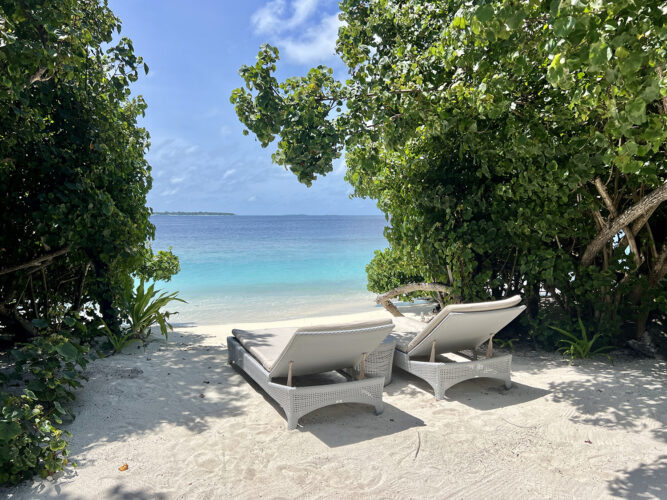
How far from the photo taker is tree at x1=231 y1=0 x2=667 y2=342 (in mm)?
4344

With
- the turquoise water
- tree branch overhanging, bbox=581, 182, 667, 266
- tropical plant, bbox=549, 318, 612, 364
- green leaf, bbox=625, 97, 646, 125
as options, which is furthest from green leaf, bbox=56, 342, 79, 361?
the turquoise water

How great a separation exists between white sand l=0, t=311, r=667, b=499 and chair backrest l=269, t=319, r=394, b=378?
0.46 metres

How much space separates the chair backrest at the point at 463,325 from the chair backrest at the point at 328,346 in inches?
26.1

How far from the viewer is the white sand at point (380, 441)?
2.78 m

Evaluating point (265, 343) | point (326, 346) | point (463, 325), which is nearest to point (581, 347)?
point (463, 325)

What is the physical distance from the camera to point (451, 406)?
4082mm

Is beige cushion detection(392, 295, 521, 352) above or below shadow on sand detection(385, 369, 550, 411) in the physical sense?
above

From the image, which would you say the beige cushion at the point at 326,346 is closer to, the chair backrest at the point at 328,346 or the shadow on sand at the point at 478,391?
the chair backrest at the point at 328,346

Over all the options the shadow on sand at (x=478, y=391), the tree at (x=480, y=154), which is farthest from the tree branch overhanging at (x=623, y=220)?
the shadow on sand at (x=478, y=391)

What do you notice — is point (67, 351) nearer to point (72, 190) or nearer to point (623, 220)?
point (72, 190)

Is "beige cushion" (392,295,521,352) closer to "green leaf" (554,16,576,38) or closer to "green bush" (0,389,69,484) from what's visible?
"green leaf" (554,16,576,38)

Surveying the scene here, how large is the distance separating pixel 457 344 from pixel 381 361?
86 cm

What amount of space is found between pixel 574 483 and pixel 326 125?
12.0ft

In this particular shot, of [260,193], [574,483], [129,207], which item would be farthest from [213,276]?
[260,193]
